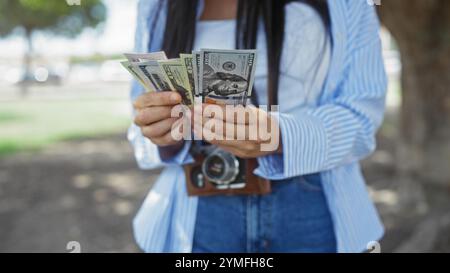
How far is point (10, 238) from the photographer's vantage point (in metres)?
5.09

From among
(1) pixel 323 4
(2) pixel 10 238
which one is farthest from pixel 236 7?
(2) pixel 10 238

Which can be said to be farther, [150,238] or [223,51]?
[150,238]

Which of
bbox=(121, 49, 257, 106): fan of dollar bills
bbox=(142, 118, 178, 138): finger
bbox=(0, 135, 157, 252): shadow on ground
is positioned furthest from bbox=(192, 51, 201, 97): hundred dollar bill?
bbox=(0, 135, 157, 252): shadow on ground

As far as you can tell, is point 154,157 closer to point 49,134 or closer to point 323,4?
point 323,4

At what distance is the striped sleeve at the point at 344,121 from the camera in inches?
53.3

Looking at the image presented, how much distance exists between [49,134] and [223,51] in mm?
10390

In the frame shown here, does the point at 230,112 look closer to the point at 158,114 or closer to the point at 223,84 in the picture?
the point at 223,84

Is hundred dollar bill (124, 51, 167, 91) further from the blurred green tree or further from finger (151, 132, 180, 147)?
the blurred green tree

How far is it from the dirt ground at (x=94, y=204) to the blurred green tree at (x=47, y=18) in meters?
1.95

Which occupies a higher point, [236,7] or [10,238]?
[236,7]

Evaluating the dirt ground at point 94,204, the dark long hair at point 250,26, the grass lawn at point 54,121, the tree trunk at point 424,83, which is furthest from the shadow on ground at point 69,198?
the tree trunk at point 424,83

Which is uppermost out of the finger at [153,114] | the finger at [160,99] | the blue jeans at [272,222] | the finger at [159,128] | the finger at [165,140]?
the finger at [160,99]

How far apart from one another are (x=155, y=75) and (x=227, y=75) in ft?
0.53

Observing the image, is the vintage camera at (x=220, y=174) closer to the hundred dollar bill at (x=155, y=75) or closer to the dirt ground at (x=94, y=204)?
the hundred dollar bill at (x=155, y=75)
